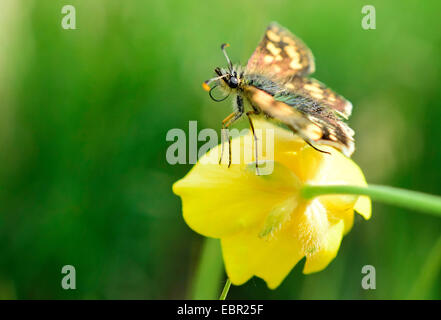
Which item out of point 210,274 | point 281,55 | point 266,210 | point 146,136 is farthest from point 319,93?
point 146,136

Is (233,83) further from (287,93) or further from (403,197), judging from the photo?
(403,197)

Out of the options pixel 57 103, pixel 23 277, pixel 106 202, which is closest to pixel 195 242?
pixel 106 202

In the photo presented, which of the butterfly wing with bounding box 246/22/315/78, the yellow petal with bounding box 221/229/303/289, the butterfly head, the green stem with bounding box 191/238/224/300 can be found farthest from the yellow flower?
the green stem with bounding box 191/238/224/300

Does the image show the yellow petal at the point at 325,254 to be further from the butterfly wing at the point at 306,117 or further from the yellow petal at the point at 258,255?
the butterfly wing at the point at 306,117

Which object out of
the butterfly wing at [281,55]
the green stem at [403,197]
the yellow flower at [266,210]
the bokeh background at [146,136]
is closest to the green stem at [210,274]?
the bokeh background at [146,136]

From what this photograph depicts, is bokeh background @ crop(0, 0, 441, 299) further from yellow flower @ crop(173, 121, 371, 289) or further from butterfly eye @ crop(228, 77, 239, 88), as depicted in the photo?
butterfly eye @ crop(228, 77, 239, 88)
